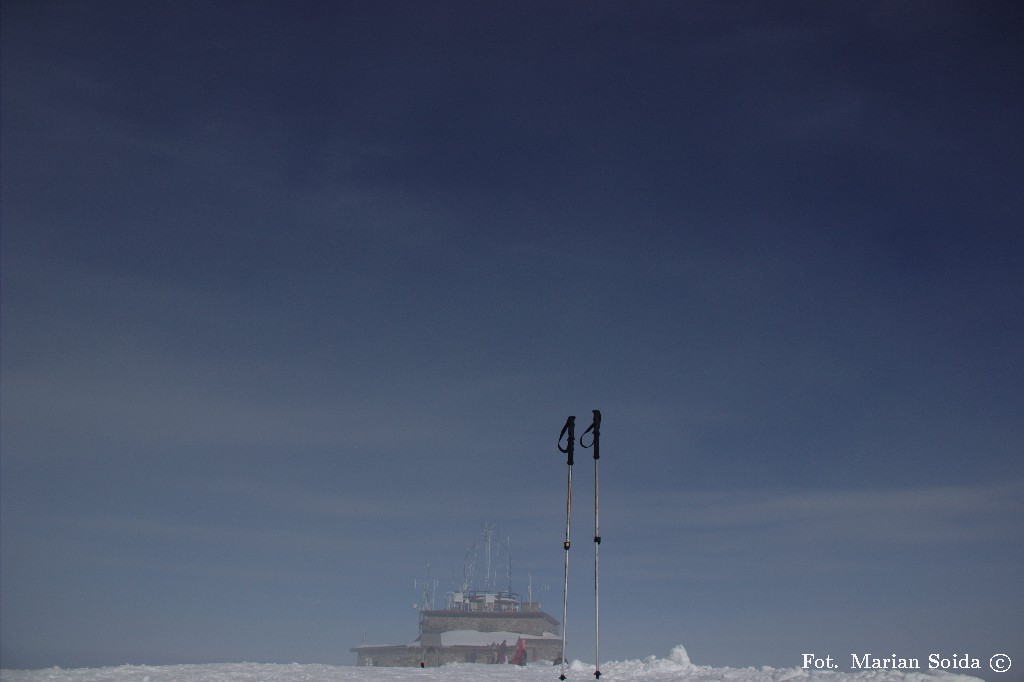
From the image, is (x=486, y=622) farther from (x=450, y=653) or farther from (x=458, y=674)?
(x=458, y=674)

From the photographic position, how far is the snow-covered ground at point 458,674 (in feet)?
57.5

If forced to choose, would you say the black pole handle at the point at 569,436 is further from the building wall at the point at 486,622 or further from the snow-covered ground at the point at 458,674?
the building wall at the point at 486,622

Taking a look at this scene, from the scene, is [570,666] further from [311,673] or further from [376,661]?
[376,661]

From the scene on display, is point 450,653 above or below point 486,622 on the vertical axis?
below

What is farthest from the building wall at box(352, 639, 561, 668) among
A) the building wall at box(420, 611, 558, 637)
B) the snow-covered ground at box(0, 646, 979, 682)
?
the snow-covered ground at box(0, 646, 979, 682)

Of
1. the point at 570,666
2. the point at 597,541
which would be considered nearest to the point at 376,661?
the point at 570,666

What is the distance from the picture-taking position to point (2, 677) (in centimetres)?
1931

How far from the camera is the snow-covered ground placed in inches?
690

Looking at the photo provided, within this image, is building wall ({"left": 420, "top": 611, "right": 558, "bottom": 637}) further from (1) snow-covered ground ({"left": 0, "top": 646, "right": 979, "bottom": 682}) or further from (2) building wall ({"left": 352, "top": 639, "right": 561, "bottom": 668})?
(1) snow-covered ground ({"left": 0, "top": 646, "right": 979, "bottom": 682})

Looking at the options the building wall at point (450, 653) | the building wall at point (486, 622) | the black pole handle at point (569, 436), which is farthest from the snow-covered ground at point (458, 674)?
the building wall at point (486, 622)

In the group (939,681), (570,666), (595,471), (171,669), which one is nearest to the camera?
(939,681)

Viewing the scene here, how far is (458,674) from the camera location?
→ 71.9ft

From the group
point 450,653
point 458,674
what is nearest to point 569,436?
point 458,674

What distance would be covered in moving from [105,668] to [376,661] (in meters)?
82.3
